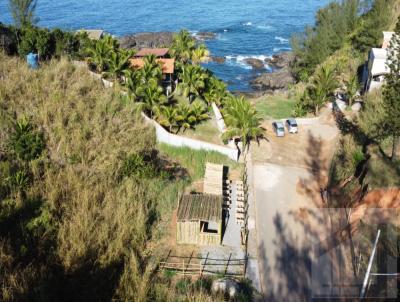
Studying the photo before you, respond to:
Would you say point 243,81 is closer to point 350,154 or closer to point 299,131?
point 299,131

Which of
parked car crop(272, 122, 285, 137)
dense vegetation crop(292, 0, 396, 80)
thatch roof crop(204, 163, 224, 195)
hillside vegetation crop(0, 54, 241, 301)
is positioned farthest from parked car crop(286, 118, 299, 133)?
dense vegetation crop(292, 0, 396, 80)

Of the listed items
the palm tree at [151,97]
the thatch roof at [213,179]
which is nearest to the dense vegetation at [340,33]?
the palm tree at [151,97]

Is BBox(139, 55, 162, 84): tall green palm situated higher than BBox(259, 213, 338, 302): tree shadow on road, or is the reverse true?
BBox(139, 55, 162, 84): tall green palm

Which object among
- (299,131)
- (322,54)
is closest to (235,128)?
(299,131)

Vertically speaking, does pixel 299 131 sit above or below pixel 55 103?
below

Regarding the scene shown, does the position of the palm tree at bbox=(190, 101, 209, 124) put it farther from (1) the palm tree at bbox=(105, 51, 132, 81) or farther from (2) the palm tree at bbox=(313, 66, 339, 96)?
(2) the palm tree at bbox=(313, 66, 339, 96)

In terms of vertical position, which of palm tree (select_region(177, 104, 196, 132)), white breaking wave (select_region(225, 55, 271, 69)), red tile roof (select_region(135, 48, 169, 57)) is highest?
red tile roof (select_region(135, 48, 169, 57))
